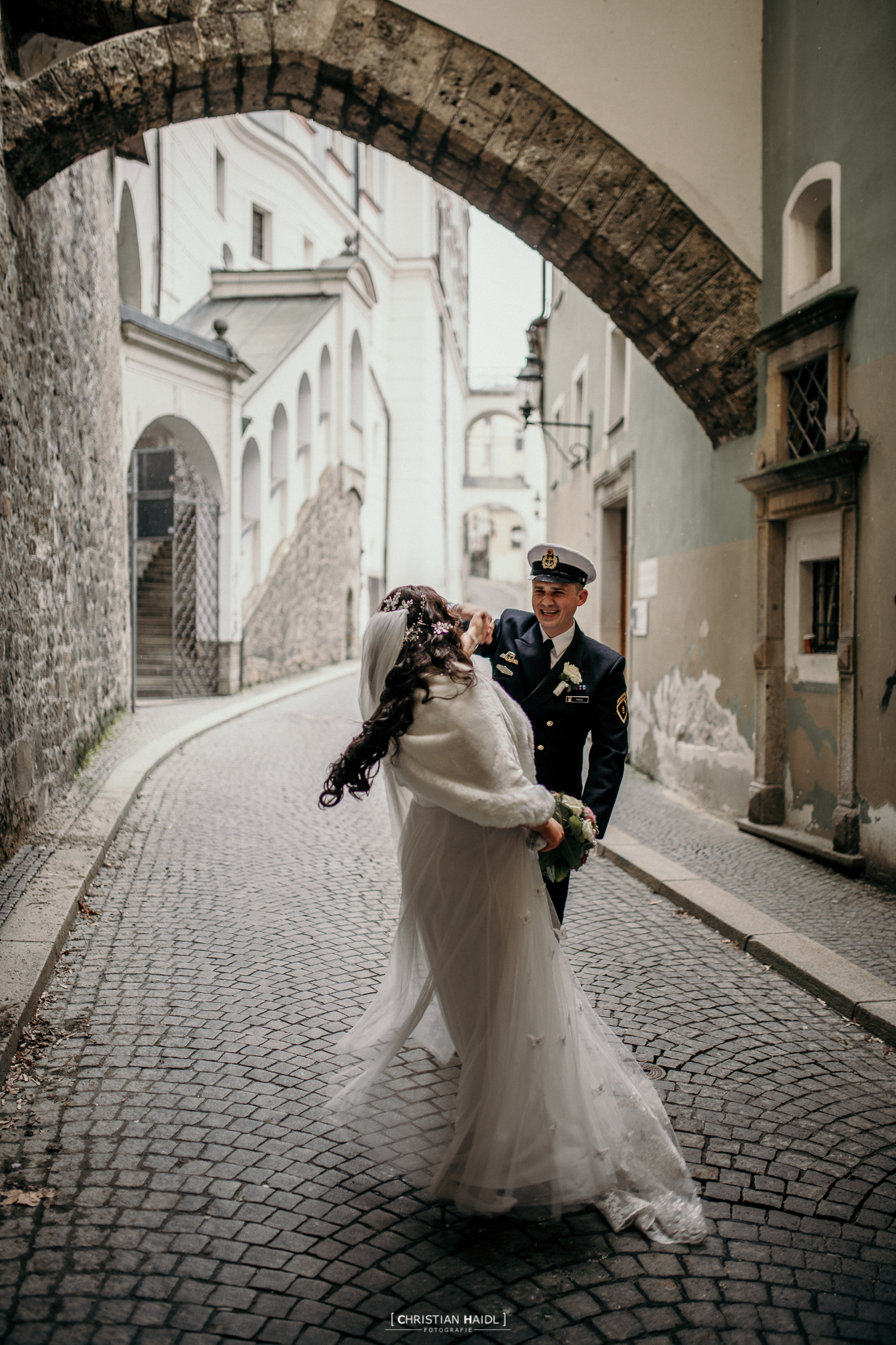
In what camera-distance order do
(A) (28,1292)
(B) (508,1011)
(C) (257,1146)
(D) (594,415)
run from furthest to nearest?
(D) (594,415) < (C) (257,1146) < (B) (508,1011) < (A) (28,1292)

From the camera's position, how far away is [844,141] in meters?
6.22

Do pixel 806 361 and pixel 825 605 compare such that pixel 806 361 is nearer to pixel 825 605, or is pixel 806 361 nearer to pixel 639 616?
pixel 825 605

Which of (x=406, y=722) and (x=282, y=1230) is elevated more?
(x=406, y=722)

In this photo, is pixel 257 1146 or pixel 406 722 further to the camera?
pixel 257 1146

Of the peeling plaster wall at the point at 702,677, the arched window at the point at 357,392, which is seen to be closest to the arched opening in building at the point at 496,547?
Result: the arched window at the point at 357,392

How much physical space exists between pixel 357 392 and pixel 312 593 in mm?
8553

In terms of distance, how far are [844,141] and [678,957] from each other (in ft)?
16.0

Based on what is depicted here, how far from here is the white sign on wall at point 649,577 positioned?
32.5 feet

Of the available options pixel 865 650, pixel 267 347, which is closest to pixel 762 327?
pixel 865 650

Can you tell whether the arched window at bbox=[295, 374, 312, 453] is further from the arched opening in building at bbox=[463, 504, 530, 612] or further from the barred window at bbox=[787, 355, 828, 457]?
the arched opening in building at bbox=[463, 504, 530, 612]

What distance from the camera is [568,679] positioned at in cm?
345

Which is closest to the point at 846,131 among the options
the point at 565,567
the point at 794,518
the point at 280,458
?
the point at 794,518

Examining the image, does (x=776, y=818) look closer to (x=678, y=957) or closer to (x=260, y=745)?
(x=678, y=957)

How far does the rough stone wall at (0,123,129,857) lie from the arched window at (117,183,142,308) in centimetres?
838
